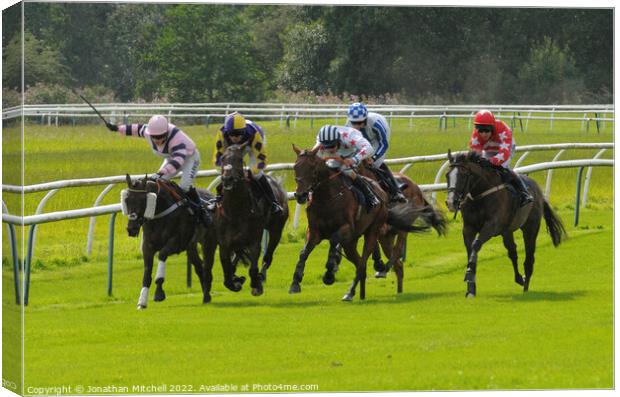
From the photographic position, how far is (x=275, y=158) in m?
17.6

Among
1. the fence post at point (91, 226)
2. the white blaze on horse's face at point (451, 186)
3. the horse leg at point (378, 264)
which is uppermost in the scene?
the white blaze on horse's face at point (451, 186)


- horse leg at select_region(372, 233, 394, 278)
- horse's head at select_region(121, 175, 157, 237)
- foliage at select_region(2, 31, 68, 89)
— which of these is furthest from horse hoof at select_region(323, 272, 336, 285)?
foliage at select_region(2, 31, 68, 89)

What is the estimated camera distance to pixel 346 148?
16.5 m

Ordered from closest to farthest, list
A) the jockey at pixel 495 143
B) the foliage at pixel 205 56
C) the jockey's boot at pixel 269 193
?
1. the foliage at pixel 205 56
2. the jockey's boot at pixel 269 193
3. the jockey at pixel 495 143

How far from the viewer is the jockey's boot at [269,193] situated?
53.0ft

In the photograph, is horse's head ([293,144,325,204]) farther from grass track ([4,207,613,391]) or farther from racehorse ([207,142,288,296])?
grass track ([4,207,613,391])

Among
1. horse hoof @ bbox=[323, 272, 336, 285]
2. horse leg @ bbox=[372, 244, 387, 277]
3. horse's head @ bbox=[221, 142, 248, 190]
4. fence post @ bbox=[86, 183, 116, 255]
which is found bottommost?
horse leg @ bbox=[372, 244, 387, 277]

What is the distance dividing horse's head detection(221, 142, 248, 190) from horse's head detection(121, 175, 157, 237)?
0.55 metres

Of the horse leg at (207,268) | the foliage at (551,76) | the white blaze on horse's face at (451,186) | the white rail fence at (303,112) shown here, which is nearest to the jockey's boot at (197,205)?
the horse leg at (207,268)

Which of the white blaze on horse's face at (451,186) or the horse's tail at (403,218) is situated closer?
the white blaze on horse's face at (451,186)

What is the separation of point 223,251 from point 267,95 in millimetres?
1600

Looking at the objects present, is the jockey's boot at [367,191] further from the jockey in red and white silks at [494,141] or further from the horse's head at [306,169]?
the jockey in red and white silks at [494,141]

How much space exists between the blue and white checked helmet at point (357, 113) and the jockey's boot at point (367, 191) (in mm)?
488

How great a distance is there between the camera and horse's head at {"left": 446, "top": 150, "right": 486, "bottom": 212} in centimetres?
1647
